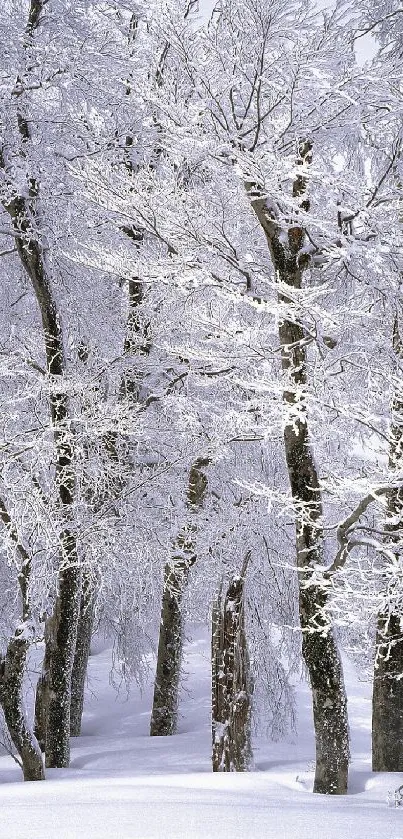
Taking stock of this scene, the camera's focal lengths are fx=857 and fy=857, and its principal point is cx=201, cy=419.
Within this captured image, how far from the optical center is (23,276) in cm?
1113

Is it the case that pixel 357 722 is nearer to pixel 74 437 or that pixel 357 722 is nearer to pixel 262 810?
pixel 74 437

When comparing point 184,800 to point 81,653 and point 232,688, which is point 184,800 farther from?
point 81,653

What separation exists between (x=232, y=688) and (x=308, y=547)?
3155mm

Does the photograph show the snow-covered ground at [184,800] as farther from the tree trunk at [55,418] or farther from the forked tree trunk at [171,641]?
the tree trunk at [55,418]

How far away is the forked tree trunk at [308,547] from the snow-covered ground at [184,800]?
0.40m

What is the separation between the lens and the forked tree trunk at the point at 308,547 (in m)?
7.12

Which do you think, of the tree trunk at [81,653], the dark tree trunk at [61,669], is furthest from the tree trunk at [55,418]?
the tree trunk at [81,653]

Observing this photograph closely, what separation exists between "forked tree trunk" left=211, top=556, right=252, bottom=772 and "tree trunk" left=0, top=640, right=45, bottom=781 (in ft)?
6.70

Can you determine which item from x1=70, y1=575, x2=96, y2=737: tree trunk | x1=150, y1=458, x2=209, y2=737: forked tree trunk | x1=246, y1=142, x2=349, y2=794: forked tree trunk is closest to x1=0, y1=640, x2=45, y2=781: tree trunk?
x1=150, y1=458, x2=209, y2=737: forked tree trunk

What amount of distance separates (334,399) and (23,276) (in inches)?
239

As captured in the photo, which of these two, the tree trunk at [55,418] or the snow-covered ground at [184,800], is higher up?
the tree trunk at [55,418]

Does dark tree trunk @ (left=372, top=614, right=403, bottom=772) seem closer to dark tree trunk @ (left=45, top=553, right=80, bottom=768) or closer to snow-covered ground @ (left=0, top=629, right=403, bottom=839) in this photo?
snow-covered ground @ (left=0, top=629, right=403, bottom=839)

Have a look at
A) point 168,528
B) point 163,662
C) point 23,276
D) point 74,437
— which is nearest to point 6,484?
point 74,437

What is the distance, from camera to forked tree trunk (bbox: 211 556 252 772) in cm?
955
